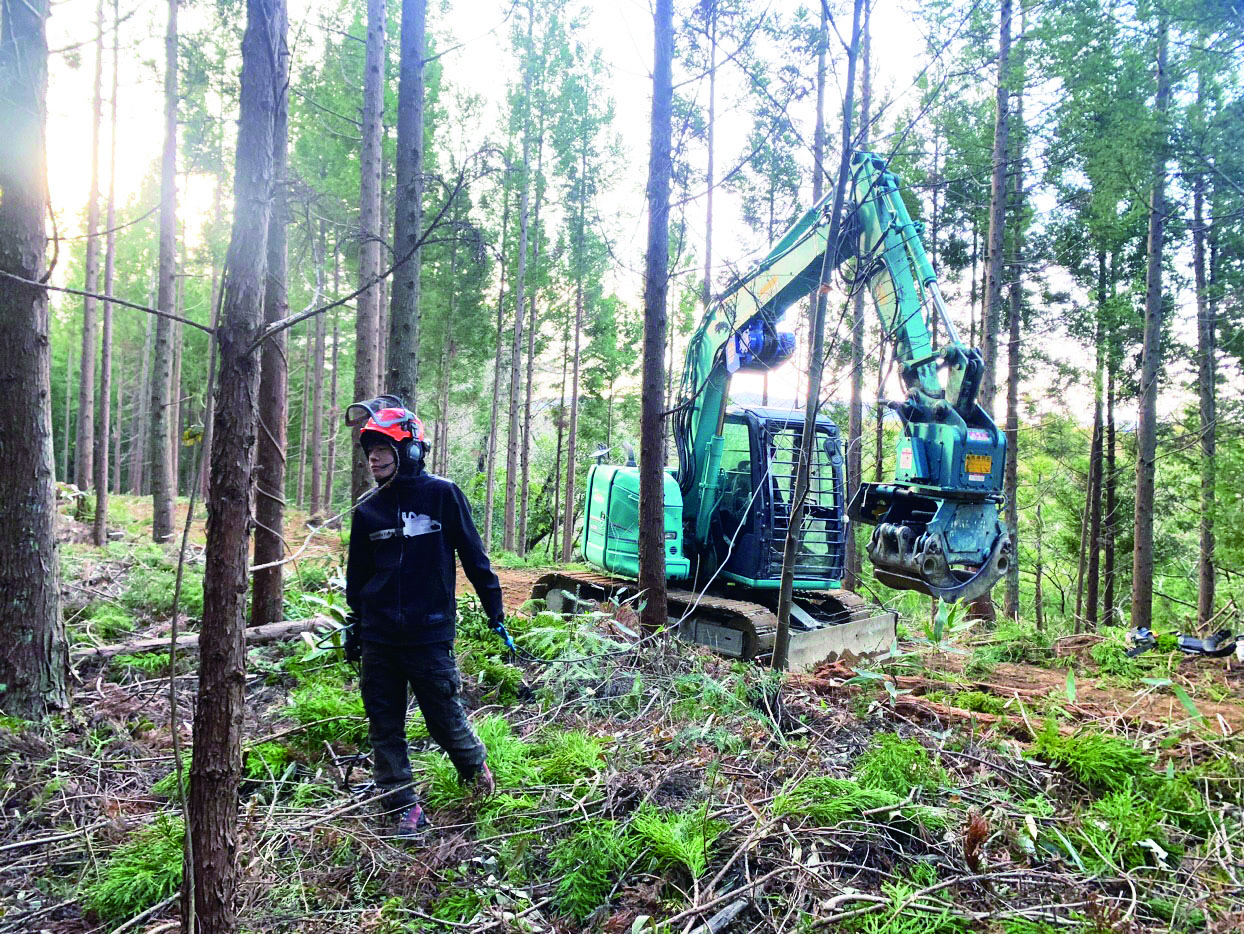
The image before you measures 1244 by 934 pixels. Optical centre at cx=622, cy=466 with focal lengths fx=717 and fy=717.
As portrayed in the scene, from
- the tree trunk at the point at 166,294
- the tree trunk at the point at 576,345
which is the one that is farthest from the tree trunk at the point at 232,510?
the tree trunk at the point at 576,345

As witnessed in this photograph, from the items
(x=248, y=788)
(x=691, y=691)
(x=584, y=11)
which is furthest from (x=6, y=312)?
(x=584, y=11)

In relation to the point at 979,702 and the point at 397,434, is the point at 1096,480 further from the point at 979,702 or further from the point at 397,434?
the point at 397,434

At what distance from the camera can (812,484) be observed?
725cm

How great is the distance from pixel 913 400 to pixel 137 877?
5.77 m

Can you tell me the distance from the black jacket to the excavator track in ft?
9.27

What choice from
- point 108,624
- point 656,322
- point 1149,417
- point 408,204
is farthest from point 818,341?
point 1149,417

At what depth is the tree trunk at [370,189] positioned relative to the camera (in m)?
8.40

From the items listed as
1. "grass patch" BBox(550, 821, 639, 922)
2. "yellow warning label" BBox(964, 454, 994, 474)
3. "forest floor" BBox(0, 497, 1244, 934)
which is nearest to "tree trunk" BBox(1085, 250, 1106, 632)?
"forest floor" BBox(0, 497, 1244, 934)

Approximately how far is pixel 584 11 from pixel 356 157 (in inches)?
301

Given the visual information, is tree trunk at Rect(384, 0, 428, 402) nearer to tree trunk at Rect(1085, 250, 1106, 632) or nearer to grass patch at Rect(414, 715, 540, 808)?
grass patch at Rect(414, 715, 540, 808)

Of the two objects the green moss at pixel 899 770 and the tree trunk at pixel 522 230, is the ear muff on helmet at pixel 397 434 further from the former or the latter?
the tree trunk at pixel 522 230

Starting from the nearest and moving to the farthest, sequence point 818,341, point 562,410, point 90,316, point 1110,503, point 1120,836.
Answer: point 1120,836
point 818,341
point 90,316
point 1110,503
point 562,410

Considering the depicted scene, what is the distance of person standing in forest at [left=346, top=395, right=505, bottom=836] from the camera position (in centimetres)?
350

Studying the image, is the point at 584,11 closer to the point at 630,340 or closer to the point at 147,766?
the point at 630,340
